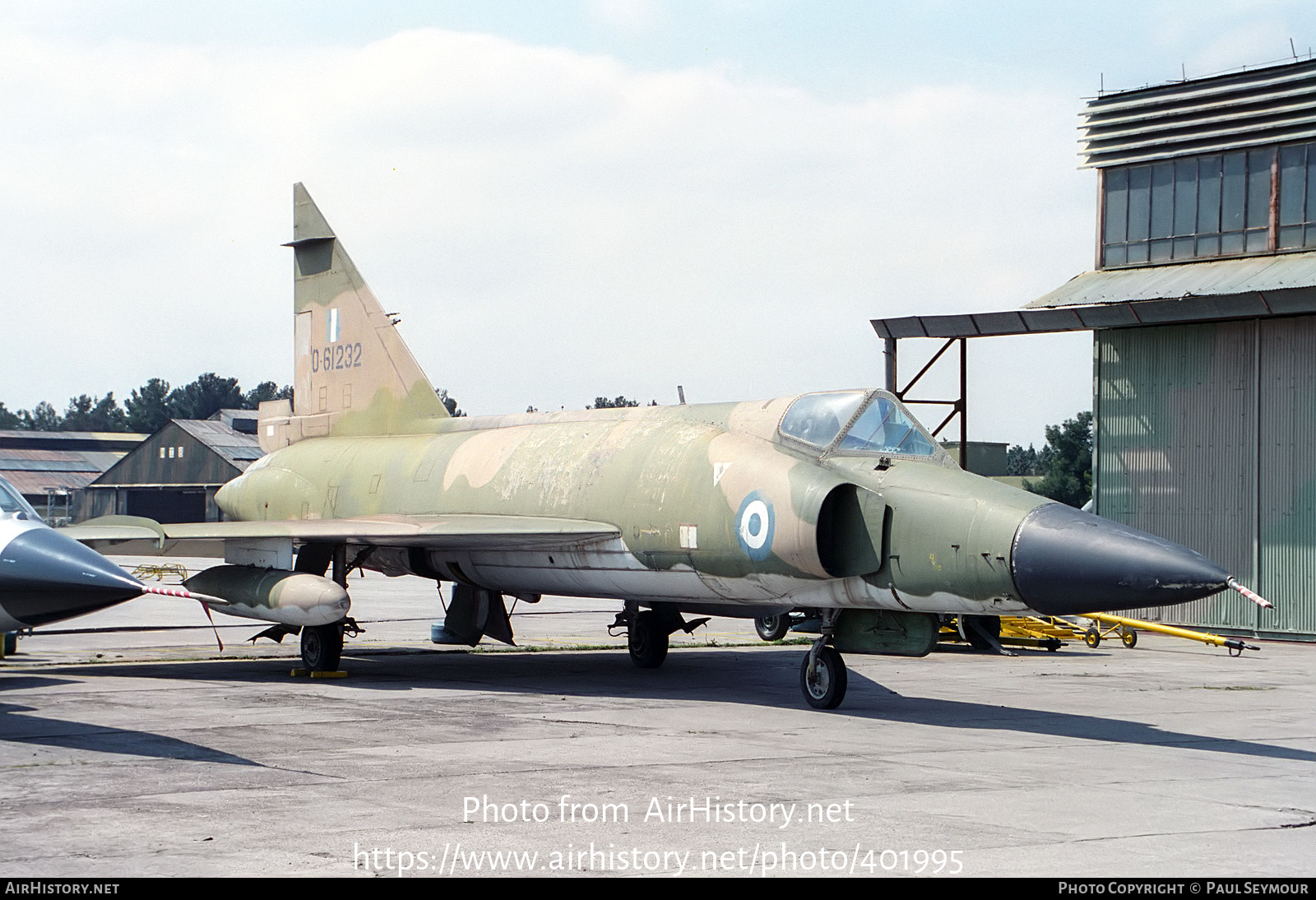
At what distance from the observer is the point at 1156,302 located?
26.5 m

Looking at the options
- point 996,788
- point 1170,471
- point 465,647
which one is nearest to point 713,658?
point 465,647

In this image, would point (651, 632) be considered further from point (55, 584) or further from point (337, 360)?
point (55, 584)

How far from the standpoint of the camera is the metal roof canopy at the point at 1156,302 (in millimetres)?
25438

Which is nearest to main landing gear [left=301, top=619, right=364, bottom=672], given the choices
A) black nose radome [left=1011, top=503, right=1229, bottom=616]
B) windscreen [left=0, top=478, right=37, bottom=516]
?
windscreen [left=0, top=478, right=37, bottom=516]

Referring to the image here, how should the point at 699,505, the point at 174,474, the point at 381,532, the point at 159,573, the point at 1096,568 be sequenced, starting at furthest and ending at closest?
1. the point at 174,474
2. the point at 159,573
3. the point at 381,532
4. the point at 699,505
5. the point at 1096,568

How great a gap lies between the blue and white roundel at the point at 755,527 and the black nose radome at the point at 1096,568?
2451 millimetres

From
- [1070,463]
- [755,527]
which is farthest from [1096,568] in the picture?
[1070,463]

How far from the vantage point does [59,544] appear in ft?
32.5

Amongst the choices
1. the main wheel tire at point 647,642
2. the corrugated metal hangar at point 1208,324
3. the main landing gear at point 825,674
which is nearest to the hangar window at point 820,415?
the main landing gear at point 825,674

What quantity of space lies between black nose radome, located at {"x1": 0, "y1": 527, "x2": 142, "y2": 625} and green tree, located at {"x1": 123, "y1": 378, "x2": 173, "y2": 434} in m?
149

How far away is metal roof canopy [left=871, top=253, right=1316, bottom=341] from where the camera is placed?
2544 cm

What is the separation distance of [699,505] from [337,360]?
791cm

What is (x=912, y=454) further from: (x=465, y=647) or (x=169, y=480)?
(x=169, y=480)

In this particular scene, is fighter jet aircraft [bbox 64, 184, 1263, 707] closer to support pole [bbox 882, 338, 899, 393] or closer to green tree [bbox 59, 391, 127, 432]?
support pole [bbox 882, 338, 899, 393]
